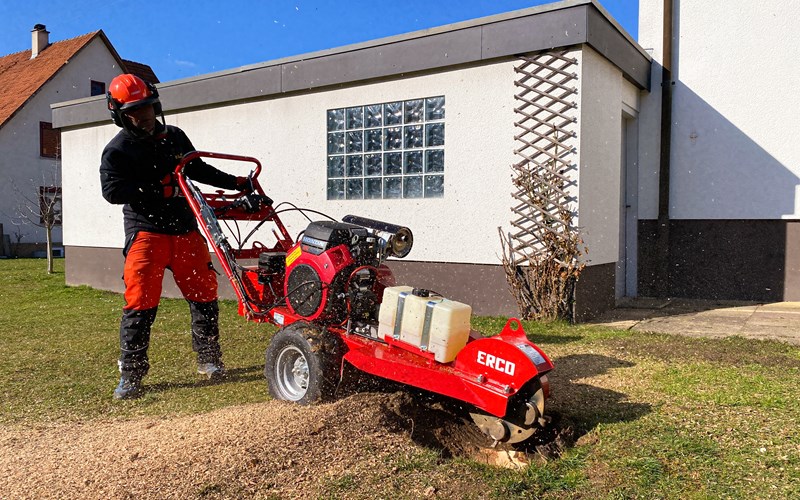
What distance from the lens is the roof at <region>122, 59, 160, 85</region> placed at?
31.3 meters

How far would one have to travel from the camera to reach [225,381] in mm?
5492

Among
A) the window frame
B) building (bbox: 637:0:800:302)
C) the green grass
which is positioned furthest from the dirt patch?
the window frame

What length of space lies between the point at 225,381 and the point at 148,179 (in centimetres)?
172

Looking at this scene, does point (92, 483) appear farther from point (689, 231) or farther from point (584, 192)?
point (689, 231)

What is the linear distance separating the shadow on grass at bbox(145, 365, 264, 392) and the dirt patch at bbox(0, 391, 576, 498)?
1087 millimetres

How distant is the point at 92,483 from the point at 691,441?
10.0 feet

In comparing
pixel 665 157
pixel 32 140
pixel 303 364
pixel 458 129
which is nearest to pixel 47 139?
pixel 32 140

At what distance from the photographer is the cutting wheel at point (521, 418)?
343 cm

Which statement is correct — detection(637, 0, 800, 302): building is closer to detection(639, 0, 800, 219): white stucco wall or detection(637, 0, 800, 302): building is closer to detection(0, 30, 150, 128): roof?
detection(639, 0, 800, 219): white stucco wall

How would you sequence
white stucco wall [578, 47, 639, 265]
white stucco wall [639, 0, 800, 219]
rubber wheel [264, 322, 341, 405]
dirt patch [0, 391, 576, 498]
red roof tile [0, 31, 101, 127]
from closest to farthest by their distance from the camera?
1. dirt patch [0, 391, 576, 498]
2. rubber wheel [264, 322, 341, 405]
3. white stucco wall [578, 47, 639, 265]
4. white stucco wall [639, 0, 800, 219]
5. red roof tile [0, 31, 101, 127]

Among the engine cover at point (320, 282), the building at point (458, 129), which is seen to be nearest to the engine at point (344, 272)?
the engine cover at point (320, 282)

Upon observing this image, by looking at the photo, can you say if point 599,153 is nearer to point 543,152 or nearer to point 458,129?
point 543,152

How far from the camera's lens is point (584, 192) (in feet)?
25.3

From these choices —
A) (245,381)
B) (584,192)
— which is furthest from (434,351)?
(584,192)
